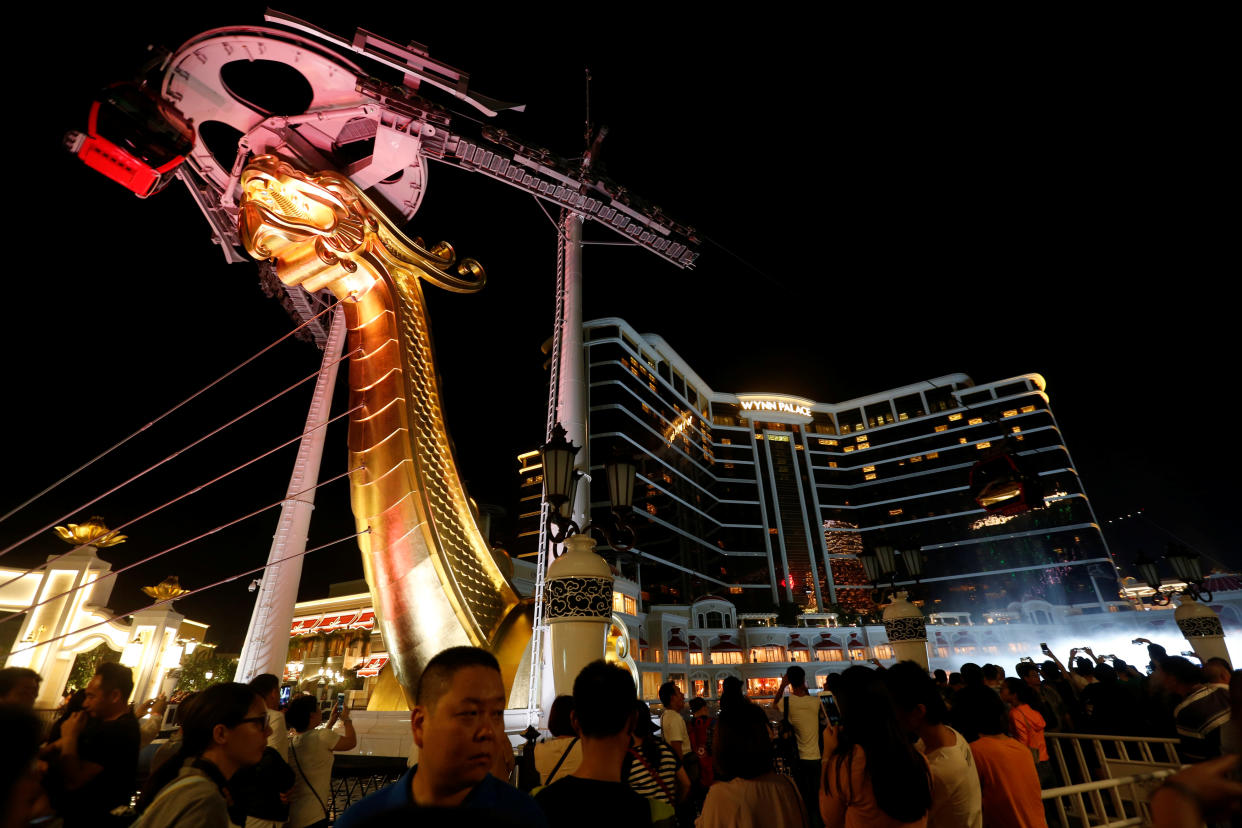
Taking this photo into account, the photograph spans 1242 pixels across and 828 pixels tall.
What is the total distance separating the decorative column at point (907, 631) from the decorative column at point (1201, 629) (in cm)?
583

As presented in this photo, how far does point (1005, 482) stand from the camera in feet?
32.7

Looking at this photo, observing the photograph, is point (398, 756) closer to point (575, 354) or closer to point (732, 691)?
point (732, 691)

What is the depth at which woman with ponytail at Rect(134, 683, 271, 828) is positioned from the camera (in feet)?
5.72

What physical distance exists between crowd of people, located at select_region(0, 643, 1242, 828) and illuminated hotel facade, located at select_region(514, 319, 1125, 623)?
50.2 m

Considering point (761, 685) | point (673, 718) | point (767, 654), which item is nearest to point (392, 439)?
point (673, 718)

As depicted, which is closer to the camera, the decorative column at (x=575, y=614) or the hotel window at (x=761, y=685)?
the decorative column at (x=575, y=614)

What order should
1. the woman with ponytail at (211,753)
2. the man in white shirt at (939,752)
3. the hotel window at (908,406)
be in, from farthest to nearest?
the hotel window at (908,406) → the man in white shirt at (939,752) → the woman with ponytail at (211,753)

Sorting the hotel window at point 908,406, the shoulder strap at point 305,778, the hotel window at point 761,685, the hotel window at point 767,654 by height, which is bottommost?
the hotel window at point 761,685

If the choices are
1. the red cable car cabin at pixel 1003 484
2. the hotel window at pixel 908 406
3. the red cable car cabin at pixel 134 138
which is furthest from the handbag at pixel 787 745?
the hotel window at pixel 908 406

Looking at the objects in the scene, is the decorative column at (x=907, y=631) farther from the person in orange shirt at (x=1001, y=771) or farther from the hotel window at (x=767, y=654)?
the hotel window at (x=767, y=654)

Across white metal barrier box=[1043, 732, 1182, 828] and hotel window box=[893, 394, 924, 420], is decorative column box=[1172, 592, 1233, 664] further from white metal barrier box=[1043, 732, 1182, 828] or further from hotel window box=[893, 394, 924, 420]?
hotel window box=[893, 394, 924, 420]

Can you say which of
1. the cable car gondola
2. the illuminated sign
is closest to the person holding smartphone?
the cable car gondola

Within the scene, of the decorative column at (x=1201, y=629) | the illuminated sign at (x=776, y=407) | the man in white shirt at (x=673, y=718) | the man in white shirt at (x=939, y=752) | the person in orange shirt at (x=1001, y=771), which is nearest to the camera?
the man in white shirt at (x=939, y=752)

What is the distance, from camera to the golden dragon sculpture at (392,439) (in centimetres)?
486
